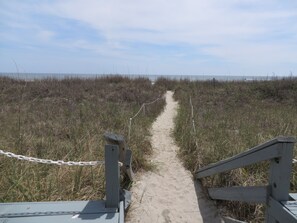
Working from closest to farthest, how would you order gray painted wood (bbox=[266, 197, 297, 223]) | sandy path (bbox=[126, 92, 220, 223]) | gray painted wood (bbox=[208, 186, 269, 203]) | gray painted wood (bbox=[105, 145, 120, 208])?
gray painted wood (bbox=[266, 197, 297, 223])
gray painted wood (bbox=[105, 145, 120, 208])
gray painted wood (bbox=[208, 186, 269, 203])
sandy path (bbox=[126, 92, 220, 223])

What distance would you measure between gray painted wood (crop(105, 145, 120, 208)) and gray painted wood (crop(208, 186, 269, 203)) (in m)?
1.27

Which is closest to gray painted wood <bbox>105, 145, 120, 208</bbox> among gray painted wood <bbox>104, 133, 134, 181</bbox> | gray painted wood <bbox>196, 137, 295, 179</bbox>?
gray painted wood <bbox>104, 133, 134, 181</bbox>

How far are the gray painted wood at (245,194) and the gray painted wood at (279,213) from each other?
4.0 inches

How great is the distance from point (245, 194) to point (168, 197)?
5.62 ft

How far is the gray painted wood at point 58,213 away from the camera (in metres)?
2.29

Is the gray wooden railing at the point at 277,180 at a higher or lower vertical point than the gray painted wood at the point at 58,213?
higher

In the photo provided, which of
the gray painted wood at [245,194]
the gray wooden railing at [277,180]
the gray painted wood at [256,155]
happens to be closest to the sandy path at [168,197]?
the gray painted wood at [245,194]

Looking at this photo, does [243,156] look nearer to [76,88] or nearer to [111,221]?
[111,221]

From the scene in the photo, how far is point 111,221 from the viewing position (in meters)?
2.29

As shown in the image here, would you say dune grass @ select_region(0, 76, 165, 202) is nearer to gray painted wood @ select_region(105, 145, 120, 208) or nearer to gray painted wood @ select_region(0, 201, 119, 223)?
gray painted wood @ select_region(0, 201, 119, 223)

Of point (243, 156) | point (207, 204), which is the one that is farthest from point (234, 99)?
point (243, 156)

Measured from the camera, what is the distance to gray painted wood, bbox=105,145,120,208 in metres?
2.52

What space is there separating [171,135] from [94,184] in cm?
432

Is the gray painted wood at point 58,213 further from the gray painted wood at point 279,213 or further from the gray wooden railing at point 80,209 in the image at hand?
the gray painted wood at point 279,213
